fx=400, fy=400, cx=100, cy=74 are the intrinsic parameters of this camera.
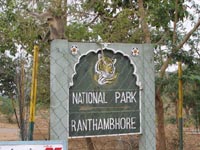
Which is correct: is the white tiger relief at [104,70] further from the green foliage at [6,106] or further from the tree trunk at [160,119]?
the green foliage at [6,106]

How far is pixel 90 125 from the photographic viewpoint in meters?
3.03

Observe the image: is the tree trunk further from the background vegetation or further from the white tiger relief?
the white tiger relief

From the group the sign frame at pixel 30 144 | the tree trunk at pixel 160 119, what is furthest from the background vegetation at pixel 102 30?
the sign frame at pixel 30 144

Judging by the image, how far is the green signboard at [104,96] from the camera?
301 cm

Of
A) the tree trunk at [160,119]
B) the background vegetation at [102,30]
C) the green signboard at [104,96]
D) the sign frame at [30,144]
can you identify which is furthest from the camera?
the tree trunk at [160,119]

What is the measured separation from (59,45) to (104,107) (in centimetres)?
60

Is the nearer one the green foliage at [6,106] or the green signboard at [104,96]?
the green signboard at [104,96]

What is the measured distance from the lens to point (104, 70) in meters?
3.10

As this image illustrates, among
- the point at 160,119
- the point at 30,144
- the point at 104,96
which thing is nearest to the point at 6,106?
the point at 160,119

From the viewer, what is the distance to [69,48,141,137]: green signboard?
301cm

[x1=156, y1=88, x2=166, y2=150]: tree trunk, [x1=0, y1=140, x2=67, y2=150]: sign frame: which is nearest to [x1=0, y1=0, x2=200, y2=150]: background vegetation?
[x1=156, y1=88, x2=166, y2=150]: tree trunk

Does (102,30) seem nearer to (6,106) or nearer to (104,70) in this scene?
(104,70)

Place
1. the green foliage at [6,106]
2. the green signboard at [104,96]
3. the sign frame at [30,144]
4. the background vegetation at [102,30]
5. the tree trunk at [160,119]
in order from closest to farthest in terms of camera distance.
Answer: the sign frame at [30,144] < the green signboard at [104,96] < the background vegetation at [102,30] < the tree trunk at [160,119] < the green foliage at [6,106]

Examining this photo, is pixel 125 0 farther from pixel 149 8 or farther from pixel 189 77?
pixel 189 77
